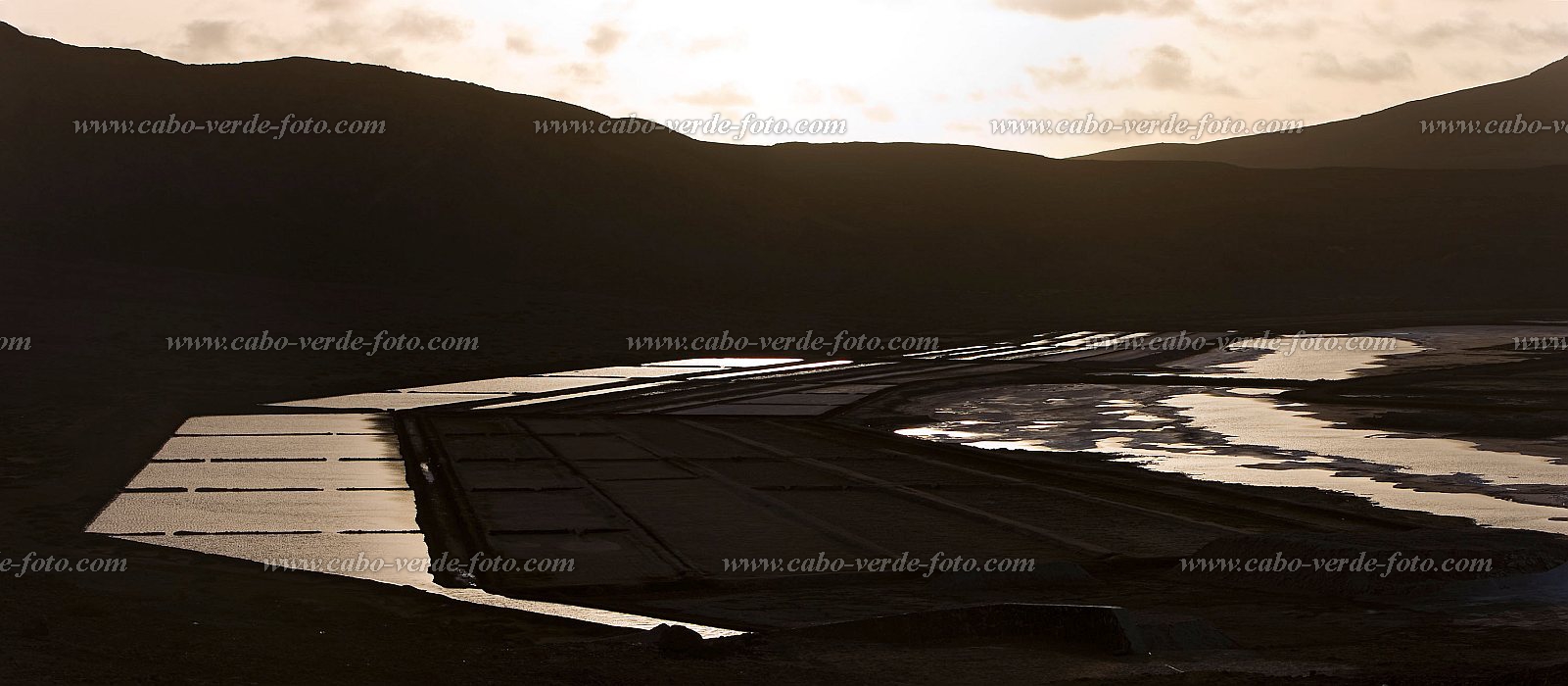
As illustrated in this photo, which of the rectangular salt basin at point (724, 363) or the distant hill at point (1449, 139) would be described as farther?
the distant hill at point (1449, 139)

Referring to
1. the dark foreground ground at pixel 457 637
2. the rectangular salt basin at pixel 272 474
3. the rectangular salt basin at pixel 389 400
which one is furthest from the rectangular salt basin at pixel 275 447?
the rectangular salt basin at pixel 389 400

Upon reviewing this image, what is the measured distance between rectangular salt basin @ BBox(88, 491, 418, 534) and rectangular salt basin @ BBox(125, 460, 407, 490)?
611 millimetres

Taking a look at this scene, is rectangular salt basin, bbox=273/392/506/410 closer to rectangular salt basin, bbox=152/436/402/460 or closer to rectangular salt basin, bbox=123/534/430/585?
rectangular salt basin, bbox=152/436/402/460

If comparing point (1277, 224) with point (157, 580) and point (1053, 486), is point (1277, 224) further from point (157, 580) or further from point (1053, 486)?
point (157, 580)

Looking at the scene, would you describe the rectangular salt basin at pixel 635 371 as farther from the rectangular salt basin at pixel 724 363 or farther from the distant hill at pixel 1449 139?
the distant hill at pixel 1449 139

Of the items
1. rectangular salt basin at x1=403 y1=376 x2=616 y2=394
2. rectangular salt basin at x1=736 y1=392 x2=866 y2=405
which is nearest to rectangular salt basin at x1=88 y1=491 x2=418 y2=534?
rectangular salt basin at x1=736 y1=392 x2=866 y2=405

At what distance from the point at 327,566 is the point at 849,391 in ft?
57.8

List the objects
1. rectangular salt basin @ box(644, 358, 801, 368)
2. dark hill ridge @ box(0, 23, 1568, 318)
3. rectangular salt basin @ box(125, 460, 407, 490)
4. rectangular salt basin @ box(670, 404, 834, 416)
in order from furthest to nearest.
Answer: dark hill ridge @ box(0, 23, 1568, 318) → rectangular salt basin @ box(644, 358, 801, 368) → rectangular salt basin @ box(670, 404, 834, 416) → rectangular salt basin @ box(125, 460, 407, 490)

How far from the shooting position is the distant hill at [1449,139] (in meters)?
170

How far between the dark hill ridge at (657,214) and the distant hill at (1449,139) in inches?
2290

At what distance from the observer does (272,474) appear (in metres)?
15.3

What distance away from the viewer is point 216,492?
1398 cm

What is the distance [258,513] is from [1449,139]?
605 feet

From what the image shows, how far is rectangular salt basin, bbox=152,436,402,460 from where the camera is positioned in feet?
56.0
